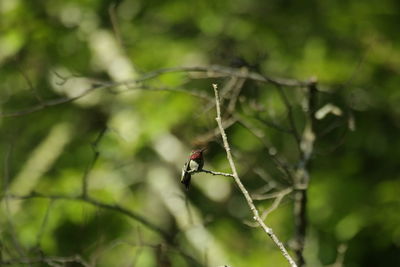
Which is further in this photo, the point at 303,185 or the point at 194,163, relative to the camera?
the point at 303,185

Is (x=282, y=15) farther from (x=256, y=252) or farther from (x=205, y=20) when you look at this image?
(x=256, y=252)

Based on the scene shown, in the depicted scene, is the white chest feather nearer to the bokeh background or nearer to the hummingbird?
the hummingbird

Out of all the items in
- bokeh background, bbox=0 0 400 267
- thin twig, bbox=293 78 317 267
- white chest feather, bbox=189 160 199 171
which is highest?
white chest feather, bbox=189 160 199 171

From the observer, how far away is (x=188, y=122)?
4336 mm

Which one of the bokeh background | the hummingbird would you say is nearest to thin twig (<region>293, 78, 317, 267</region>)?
the hummingbird

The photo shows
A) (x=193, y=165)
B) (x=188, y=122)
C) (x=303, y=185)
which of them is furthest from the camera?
(x=188, y=122)

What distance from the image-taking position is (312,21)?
4594mm

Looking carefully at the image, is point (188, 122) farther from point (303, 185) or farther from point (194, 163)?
point (194, 163)

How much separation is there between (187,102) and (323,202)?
1.19 metres

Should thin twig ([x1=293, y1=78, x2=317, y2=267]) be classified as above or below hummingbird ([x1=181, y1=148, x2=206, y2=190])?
below

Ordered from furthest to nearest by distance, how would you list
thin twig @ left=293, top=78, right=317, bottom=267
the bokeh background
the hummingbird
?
1. the bokeh background
2. thin twig @ left=293, top=78, right=317, bottom=267
3. the hummingbird

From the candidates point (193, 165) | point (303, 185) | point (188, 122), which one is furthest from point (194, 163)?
point (188, 122)

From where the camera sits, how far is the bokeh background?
3943 millimetres

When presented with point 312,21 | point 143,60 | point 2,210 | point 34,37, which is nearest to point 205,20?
point 143,60
